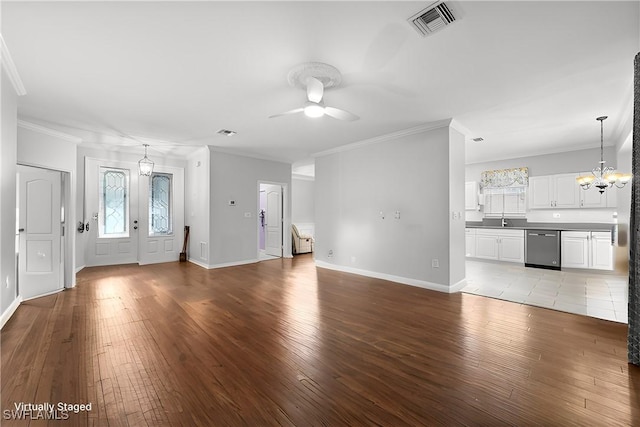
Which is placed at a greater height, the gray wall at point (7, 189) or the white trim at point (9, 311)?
the gray wall at point (7, 189)

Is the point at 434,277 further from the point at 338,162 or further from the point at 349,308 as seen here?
the point at 338,162

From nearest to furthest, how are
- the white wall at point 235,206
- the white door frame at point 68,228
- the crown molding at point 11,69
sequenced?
the crown molding at point 11,69, the white door frame at point 68,228, the white wall at point 235,206

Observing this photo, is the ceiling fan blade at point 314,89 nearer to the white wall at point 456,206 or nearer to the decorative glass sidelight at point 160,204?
the white wall at point 456,206

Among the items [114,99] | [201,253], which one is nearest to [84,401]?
[114,99]

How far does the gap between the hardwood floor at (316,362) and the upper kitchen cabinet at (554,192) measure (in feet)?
13.2

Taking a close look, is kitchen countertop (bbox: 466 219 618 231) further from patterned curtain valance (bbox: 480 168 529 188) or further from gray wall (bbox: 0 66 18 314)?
gray wall (bbox: 0 66 18 314)

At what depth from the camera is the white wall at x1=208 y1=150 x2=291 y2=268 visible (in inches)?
249

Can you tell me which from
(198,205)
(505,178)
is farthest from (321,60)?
(505,178)

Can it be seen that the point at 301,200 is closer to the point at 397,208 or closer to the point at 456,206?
the point at 397,208

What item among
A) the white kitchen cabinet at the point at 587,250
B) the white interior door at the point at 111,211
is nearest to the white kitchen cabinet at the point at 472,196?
the white kitchen cabinet at the point at 587,250

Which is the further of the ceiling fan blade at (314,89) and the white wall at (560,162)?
the white wall at (560,162)

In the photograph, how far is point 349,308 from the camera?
3.74 metres

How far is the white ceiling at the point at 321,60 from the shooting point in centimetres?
205

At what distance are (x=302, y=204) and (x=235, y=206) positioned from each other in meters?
3.55
